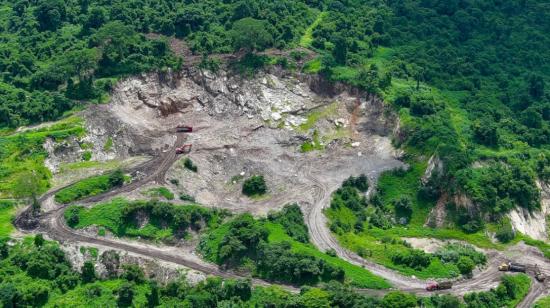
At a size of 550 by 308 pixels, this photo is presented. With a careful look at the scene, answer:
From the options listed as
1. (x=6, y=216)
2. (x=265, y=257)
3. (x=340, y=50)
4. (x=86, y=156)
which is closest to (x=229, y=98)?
(x=340, y=50)

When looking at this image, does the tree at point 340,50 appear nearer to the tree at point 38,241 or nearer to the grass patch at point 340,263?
the grass patch at point 340,263

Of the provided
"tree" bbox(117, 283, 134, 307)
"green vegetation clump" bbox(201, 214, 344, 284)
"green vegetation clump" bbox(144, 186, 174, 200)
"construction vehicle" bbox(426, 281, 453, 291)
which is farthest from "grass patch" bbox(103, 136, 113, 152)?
"construction vehicle" bbox(426, 281, 453, 291)

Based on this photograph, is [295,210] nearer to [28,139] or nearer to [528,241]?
[528,241]

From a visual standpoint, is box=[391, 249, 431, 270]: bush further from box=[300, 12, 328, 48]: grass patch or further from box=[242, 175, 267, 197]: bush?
box=[300, 12, 328, 48]: grass patch

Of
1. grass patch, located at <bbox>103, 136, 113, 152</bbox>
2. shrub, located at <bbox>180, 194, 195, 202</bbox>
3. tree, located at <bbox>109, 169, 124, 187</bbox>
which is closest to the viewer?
shrub, located at <bbox>180, 194, 195, 202</bbox>

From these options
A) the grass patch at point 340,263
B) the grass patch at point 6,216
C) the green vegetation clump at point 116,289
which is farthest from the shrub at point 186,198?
the grass patch at point 6,216

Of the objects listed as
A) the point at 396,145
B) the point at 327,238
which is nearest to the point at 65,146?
the point at 327,238

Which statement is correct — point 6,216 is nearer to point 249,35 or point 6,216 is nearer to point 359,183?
point 359,183

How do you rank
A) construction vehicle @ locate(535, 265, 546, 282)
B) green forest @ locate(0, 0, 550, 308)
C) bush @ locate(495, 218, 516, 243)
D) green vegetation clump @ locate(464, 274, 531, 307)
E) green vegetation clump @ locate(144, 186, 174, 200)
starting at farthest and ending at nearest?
green vegetation clump @ locate(144, 186, 174, 200) < bush @ locate(495, 218, 516, 243) < construction vehicle @ locate(535, 265, 546, 282) < green forest @ locate(0, 0, 550, 308) < green vegetation clump @ locate(464, 274, 531, 307)

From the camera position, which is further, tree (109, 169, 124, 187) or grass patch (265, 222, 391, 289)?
tree (109, 169, 124, 187)
